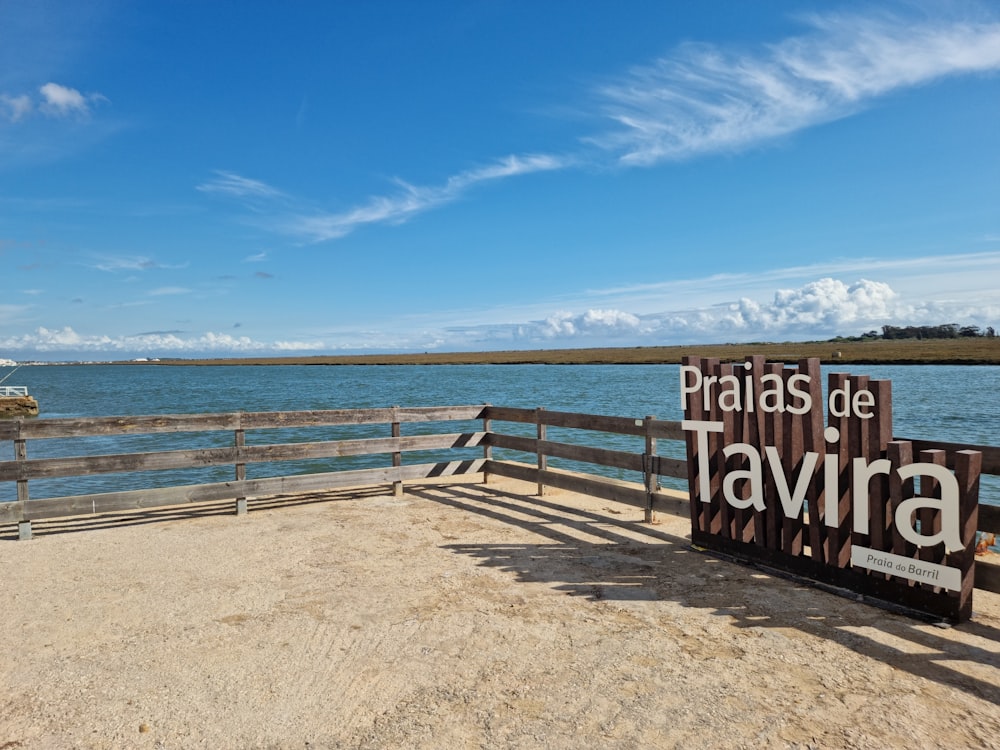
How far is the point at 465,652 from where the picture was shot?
4449mm

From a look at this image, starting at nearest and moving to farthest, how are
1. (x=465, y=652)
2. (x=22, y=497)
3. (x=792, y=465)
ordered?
(x=465, y=652) → (x=792, y=465) → (x=22, y=497)

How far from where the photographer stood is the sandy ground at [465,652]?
352cm

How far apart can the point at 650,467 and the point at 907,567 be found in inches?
126

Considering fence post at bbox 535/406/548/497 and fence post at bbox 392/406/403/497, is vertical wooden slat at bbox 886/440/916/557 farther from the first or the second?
fence post at bbox 392/406/403/497

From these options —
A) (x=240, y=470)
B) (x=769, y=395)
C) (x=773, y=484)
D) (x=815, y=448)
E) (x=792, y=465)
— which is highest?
(x=769, y=395)

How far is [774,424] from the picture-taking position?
5934 millimetres

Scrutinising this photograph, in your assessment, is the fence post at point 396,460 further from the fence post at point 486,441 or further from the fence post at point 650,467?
the fence post at point 650,467

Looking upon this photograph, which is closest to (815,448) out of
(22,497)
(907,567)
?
(907,567)

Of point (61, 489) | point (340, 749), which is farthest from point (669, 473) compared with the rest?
point (61, 489)

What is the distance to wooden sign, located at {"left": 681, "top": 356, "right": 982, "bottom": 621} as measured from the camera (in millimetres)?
4746

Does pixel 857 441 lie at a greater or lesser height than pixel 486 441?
greater

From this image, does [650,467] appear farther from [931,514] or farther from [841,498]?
[931,514]

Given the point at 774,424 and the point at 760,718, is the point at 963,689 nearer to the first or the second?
the point at 760,718

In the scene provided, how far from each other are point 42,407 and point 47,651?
65.6 meters
